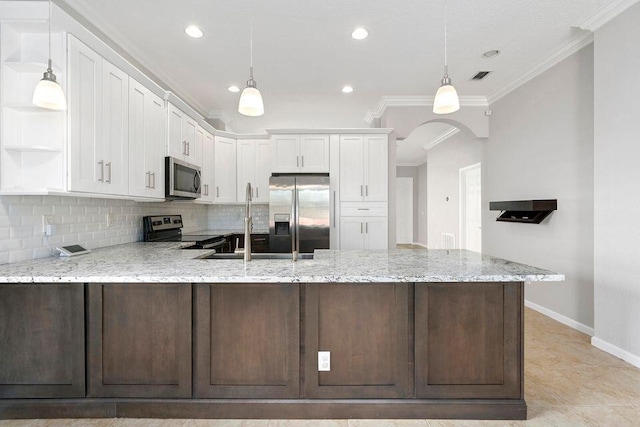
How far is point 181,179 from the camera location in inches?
135

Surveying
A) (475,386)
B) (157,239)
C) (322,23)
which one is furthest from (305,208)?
Answer: (475,386)

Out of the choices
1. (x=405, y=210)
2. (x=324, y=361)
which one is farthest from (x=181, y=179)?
(x=405, y=210)

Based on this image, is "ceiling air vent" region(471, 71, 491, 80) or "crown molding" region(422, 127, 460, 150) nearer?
"ceiling air vent" region(471, 71, 491, 80)

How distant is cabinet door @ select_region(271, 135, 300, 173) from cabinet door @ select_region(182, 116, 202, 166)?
1.01 metres

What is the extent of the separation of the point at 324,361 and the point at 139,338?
103 centimetres

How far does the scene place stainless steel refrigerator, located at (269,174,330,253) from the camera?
4301 millimetres

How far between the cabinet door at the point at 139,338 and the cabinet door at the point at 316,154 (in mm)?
3078

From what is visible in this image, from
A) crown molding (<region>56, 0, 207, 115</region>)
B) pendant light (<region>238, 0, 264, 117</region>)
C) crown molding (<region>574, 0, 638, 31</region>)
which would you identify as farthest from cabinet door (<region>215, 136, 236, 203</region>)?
crown molding (<region>574, 0, 638, 31</region>)

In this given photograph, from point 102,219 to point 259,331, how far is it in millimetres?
2007

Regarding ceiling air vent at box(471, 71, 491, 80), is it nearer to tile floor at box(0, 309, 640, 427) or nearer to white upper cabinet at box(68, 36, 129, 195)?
tile floor at box(0, 309, 640, 427)

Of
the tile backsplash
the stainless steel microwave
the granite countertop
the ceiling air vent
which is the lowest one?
the granite countertop

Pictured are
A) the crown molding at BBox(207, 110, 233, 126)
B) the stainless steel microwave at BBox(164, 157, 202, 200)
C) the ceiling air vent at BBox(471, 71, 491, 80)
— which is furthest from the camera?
the crown molding at BBox(207, 110, 233, 126)

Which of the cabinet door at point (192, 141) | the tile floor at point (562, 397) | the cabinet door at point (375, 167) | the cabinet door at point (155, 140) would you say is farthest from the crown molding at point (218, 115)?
the tile floor at point (562, 397)

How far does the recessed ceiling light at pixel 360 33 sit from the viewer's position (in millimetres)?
2871
